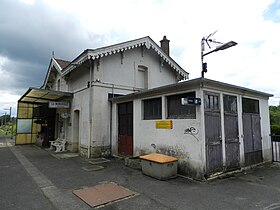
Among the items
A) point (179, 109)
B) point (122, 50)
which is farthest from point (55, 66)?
point (179, 109)

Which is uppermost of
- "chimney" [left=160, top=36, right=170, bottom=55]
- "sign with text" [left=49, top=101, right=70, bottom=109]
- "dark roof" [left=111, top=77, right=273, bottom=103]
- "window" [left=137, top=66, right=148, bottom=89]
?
"chimney" [left=160, top=36, right=170, bottom=55]

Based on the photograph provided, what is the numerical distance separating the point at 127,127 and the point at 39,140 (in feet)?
32.7

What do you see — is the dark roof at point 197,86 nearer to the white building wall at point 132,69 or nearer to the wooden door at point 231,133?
the wooden door at point 231,133

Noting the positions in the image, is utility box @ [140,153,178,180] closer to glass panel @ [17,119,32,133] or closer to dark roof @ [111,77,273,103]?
dark roof @ [111,77,273,103]

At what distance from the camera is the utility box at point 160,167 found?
20.0ft

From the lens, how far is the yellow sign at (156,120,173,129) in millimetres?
7111

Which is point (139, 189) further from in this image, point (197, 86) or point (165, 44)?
point (165, 44)

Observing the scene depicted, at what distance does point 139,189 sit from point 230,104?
4730mm

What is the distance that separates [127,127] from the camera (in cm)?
984

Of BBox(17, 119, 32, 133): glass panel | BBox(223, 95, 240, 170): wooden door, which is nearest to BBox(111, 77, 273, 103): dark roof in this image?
BBox(223, 95, 240, 170): wooden door

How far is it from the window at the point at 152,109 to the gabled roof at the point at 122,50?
3869mm

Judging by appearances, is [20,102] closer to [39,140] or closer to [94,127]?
[39,140]

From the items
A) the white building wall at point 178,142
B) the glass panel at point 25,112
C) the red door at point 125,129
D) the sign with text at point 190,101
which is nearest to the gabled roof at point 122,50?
the red door at point 125,129

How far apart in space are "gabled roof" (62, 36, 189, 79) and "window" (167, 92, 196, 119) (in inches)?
193
